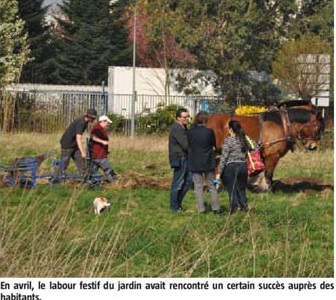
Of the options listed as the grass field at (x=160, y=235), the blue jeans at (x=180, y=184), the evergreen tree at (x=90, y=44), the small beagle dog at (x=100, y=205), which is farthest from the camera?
the evergreen tree at (x=90, y=44)

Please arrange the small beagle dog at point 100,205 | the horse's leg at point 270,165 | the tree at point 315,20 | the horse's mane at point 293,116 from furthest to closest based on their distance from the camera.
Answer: the tree at point 315,20 < the horse's mane at point 293,116 < the horse's leg at point 270,165 < the small beagle dog at point 100,205

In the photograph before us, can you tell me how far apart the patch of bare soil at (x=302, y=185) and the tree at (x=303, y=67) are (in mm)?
21311

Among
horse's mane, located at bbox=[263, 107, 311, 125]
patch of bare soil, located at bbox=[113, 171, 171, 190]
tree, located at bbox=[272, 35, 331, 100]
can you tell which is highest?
tree, located at bbox=[272, 35, 331, 100]

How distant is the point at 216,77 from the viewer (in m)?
46.6

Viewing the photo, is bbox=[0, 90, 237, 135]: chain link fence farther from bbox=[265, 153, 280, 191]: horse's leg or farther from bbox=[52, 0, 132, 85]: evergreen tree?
bbox=[265, 153, 280, 191]: horse's leg

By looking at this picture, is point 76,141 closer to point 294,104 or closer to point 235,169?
point 294,104

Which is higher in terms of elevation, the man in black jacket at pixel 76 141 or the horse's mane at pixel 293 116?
the horse's mane at pixel 293 116

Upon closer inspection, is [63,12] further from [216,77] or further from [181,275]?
[181,275]

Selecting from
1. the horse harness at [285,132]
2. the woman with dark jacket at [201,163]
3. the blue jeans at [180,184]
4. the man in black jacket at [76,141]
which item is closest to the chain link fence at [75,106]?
the man in black jacket at [76,141]

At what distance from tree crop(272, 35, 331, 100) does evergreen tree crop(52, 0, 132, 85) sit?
59.1 ft

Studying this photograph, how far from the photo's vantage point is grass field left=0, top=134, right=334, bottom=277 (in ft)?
23.8

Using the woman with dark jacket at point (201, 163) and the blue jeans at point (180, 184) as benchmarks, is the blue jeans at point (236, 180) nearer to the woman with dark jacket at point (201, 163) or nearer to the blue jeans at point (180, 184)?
the woman with dark jacket at point (201, 163)

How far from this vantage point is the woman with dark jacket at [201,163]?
12.5m

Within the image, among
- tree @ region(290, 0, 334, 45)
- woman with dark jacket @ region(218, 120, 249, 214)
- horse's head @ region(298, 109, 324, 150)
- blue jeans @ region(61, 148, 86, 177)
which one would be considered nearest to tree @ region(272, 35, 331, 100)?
tree @ region(290, 0, 334, 45)
